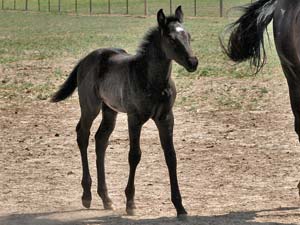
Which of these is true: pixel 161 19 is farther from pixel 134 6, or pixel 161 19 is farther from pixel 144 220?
pixel 134 6

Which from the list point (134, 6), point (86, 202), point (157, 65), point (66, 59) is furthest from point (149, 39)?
point (134, 6)

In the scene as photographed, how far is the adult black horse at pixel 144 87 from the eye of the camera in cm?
702

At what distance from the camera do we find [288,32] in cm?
791

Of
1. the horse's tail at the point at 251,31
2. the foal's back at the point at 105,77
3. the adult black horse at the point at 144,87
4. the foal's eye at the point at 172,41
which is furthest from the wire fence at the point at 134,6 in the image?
the foal's eye at the point at 172,41

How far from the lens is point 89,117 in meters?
8.06

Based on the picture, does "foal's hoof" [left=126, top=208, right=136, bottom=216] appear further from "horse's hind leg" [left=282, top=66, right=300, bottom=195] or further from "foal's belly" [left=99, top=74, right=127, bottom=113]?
"horse's hind leg" [left=282, top=66, right=300, bottom=195]

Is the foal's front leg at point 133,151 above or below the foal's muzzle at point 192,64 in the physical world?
below

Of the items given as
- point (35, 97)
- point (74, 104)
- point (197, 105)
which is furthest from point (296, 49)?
point (35, 97)

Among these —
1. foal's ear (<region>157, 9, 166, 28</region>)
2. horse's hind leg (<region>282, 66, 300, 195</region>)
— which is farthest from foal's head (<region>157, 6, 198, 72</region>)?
horse's hind leg (<region>282, 66, 300, 195</region>)

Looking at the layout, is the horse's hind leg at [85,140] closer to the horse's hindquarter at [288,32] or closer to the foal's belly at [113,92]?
the foal's belly at [113,92]

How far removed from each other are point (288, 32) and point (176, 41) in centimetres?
156

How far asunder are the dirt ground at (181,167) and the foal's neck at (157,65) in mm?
1271

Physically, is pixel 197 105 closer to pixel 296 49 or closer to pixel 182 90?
pixel 182 90

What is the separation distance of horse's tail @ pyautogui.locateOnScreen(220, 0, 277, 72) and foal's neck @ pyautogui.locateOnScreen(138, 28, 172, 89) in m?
1.70
